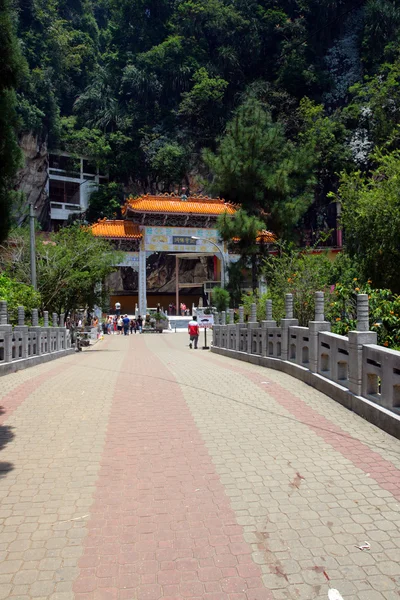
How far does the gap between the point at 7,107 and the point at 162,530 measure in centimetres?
500

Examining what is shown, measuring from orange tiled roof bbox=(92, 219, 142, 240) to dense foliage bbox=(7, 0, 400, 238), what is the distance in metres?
8.29

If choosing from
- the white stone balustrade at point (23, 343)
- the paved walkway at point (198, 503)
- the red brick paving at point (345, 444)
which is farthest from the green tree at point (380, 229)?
the white stone balustrade at point (23, 343)

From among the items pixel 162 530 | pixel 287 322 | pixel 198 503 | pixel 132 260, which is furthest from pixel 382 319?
pixel 132 260

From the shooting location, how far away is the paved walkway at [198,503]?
8.74 ft

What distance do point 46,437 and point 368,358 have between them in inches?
150

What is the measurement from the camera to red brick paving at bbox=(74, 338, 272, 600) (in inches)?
102

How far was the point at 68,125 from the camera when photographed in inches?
1825

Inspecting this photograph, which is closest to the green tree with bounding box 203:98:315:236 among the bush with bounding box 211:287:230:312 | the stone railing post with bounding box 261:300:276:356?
the bush with bounding box 211:287:230:312

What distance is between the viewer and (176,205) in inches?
1458

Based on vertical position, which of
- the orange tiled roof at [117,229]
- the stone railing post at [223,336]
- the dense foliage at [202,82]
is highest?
the dense foliage at [202,82]

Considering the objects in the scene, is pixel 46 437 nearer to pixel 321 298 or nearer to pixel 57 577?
pixel 57 577

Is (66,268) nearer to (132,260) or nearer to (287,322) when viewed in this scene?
(287,322)

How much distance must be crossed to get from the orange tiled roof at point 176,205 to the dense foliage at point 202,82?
635 centimetres

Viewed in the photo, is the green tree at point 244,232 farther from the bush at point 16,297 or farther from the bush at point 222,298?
the bush at point 16,297
